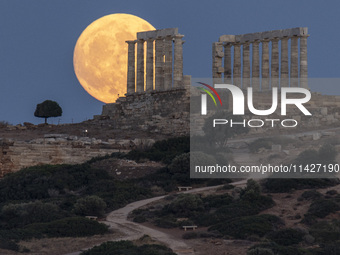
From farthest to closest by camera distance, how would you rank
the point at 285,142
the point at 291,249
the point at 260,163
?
the point at 285,142 < the point at 260,163 < the point at 291,249

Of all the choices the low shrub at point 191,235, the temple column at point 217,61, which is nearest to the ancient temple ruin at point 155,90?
the temple column at point 217,61

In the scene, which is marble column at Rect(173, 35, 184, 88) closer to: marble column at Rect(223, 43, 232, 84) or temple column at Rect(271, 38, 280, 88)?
marble column at Rect(223, 43, 232, 84)

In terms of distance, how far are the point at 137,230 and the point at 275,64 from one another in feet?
133

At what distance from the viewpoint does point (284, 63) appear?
81.3m

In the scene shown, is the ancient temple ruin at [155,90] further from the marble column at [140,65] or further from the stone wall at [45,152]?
the stone wall at [45,152]

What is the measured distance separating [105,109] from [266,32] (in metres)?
15.8

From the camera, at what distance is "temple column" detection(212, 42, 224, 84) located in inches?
3196

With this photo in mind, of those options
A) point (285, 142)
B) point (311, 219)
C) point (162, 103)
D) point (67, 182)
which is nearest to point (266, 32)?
point (162, 103)

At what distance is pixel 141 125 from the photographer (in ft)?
254

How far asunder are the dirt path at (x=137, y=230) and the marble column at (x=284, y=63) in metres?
32.1

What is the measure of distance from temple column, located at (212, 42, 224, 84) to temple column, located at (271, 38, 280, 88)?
445 centimetres

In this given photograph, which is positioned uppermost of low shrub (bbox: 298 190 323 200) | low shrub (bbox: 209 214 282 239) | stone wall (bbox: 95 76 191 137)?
stone wall (bbox: 95 76 191 137)

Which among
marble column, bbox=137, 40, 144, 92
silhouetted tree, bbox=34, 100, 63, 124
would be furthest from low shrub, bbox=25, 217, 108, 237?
silhouetted tree, bbox=34, 100, 63, 124

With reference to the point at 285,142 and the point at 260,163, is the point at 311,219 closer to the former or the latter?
the point at 260,163
